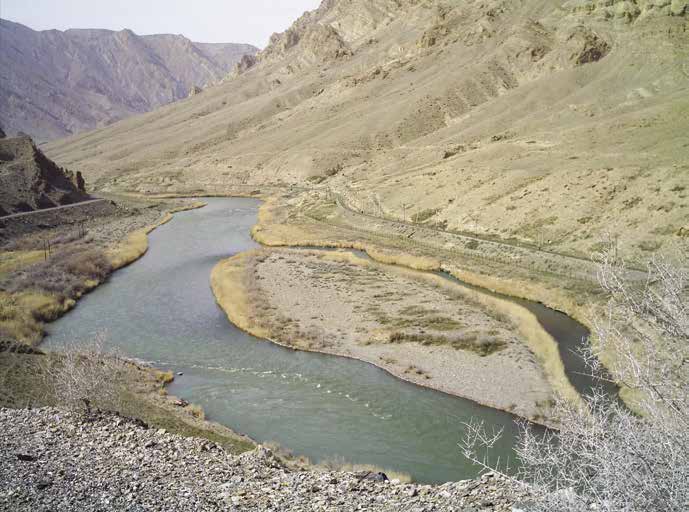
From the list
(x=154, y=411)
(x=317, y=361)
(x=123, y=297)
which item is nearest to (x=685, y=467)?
Result: (x=154, y=411)

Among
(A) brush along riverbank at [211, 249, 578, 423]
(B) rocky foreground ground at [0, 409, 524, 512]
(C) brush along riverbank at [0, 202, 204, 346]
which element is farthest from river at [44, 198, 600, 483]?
(B) rocky foreground ground at [0, 409, 524, 512]

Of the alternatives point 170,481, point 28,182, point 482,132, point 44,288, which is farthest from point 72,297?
point 482,132

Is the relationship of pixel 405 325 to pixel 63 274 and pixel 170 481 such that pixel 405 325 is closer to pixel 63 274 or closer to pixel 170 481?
pixel 170 481

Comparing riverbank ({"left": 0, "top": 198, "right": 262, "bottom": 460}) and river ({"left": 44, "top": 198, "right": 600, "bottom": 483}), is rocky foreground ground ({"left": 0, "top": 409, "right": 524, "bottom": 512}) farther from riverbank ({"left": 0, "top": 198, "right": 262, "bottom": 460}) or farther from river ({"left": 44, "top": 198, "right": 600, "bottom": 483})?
river ({"left": 44, "top": 198, "right": 600, "bottom": 483})

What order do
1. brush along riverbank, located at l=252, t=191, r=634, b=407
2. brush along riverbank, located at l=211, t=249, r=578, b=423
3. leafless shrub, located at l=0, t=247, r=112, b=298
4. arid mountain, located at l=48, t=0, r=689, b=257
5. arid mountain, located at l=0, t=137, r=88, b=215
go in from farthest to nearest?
arid mountain, located at l=0, t=137, r=88, b=215
arid mountain, located at l=48, t=0, r=689, b=257
leafless shrub, located at l=0, t=247, r=112, b=298
brush along riverbank, located at l=252, t=191, r=634, b=407
brush along riverbank, located at l=211, t=249, r=578, b=423

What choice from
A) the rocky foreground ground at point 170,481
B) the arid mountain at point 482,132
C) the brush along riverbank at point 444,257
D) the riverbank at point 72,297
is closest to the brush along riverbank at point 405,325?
the brush along riverbank at point 444,257

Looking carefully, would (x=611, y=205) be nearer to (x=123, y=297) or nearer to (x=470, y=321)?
(x=470, y=321)
